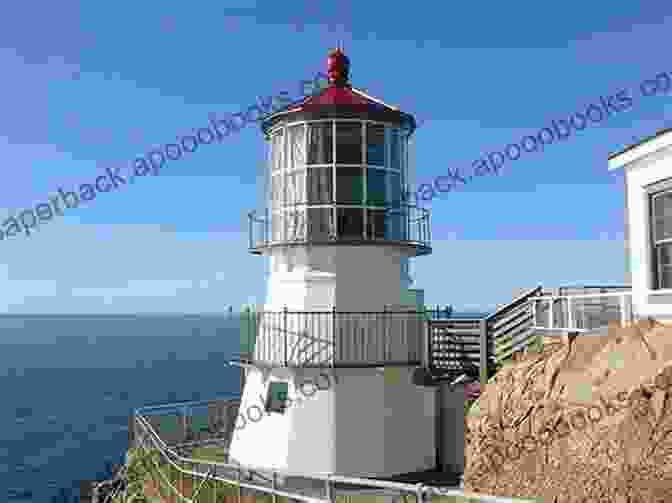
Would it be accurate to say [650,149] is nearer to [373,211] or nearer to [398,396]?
[373,211]

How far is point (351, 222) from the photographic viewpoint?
54.4ft

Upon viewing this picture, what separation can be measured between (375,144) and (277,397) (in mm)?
6965

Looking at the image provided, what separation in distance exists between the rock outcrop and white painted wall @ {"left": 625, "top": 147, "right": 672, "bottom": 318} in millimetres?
1149

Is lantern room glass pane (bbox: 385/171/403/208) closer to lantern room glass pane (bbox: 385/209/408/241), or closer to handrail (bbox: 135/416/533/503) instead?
lantern room glass pane (bbox: 385/209/408/241)

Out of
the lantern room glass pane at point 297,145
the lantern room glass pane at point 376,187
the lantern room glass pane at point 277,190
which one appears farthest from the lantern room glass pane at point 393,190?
the lantern room glass pane at point 277,190

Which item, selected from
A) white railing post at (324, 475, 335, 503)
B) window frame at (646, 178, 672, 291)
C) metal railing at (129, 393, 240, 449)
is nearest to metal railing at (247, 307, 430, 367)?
white railing post at (324, 475, 335, 503)

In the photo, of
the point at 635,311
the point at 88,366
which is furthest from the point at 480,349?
the point at 88,366

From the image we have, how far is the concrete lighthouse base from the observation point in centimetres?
1617

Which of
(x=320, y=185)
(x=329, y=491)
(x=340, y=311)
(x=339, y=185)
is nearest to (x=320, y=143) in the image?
(x=320, y=185)

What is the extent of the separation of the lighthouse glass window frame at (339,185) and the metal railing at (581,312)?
14.1 ft

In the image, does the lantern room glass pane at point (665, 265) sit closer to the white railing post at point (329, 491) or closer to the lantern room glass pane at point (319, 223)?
the white railing post at point (329, 491)

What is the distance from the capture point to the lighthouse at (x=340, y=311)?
16.3m

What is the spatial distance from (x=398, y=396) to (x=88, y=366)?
94.5 meters

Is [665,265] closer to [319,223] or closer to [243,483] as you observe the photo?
[319,223]
